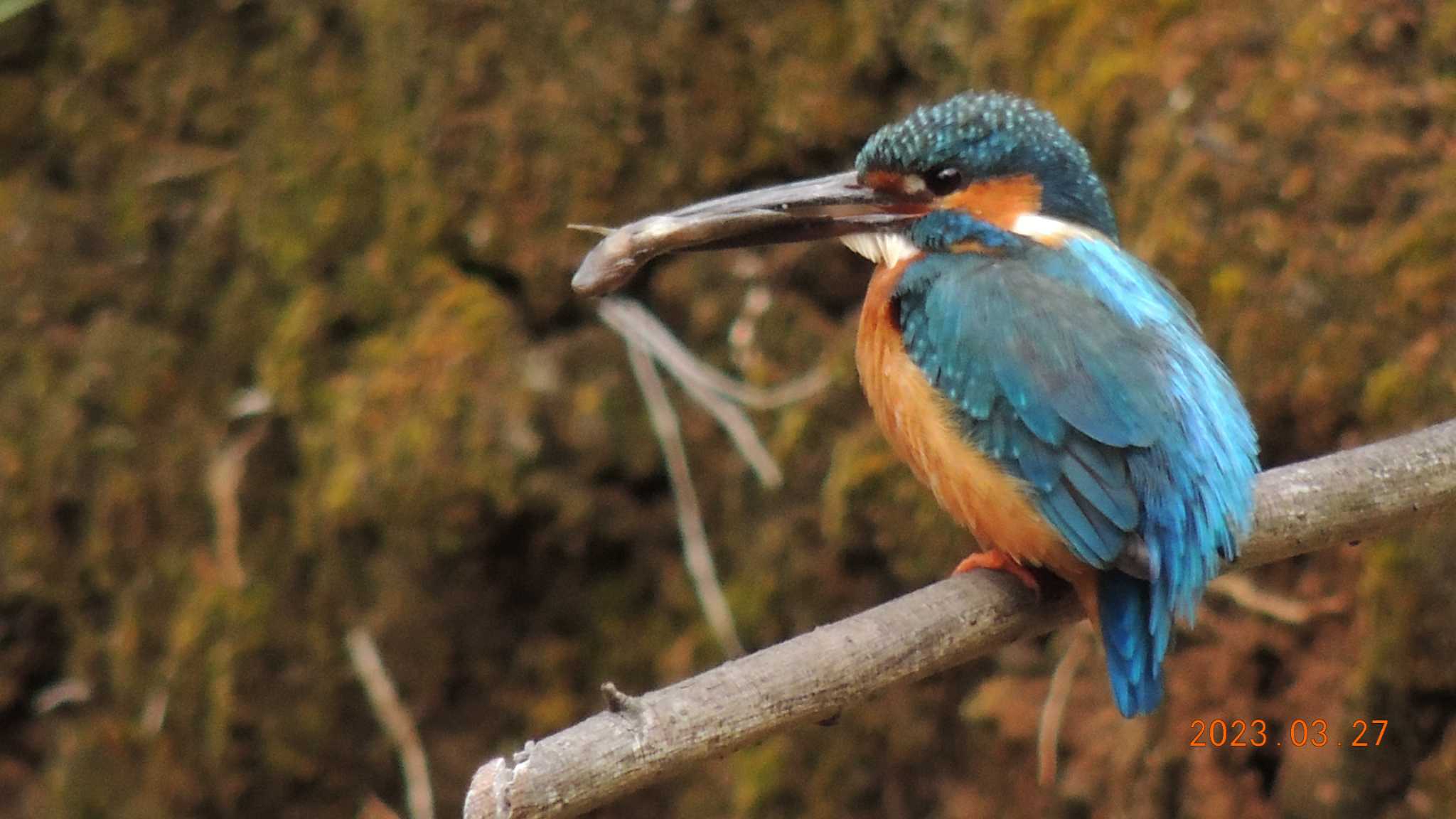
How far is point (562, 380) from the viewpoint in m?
3.09

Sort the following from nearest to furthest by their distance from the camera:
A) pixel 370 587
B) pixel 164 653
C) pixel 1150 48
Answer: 1. pixel 1150 48
2. pixel 370 587
3. pixel 164 653

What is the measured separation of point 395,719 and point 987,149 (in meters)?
1.73

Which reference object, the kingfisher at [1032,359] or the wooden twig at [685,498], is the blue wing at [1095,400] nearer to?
the kingfisher at [1032,359]

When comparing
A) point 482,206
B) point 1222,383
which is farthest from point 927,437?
point 482,206

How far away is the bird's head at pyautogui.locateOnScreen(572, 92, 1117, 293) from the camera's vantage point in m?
2.09

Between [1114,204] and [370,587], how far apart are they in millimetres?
1618

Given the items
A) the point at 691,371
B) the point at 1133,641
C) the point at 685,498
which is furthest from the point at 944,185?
the point at 685,498

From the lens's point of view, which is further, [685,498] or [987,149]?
[685,498]

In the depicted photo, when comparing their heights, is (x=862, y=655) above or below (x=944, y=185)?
below

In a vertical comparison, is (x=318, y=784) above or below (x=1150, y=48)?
below

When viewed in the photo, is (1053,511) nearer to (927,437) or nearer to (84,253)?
(927,437)

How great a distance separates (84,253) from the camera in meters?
3.57

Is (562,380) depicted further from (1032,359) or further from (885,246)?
(1032,359)

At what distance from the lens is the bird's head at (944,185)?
6.86 ft
